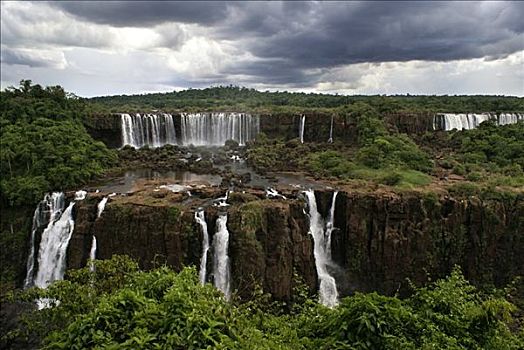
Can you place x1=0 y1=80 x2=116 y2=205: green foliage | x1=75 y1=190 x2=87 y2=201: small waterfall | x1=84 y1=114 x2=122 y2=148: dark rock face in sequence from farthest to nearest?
x1=84 y1=114 x2=122 y2=148: dark rock face
x1=0 y1=80 x2=116 y2=205: green foliage
x1=75 y1=190 x2=87 y2=201: small waterfall

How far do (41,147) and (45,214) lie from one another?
5.92 meters

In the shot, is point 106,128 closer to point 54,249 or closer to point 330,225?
point 54,249

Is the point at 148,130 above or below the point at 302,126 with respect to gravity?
below

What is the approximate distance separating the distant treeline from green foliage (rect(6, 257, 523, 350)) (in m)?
40.7

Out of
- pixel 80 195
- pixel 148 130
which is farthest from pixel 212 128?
pixel 80 195

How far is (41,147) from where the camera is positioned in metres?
28.3

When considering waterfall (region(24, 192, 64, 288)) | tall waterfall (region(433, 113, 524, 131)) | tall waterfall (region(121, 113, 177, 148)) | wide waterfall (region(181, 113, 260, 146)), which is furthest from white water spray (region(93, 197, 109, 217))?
tall waterfall (region(433, 113, 524, 131))

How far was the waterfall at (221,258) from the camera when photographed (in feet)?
66.4

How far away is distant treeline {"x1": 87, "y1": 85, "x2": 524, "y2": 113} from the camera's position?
176 feet

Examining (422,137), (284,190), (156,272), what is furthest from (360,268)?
(422,137)

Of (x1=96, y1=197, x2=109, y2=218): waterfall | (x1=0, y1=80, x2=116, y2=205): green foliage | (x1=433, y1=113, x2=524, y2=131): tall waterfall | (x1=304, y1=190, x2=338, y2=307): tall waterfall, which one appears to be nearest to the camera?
(x1=304, y1=190, x2=338, y2=307): tall waterfall

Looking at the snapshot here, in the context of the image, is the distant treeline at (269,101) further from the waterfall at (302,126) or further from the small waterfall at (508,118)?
the waterfall at (302,126)

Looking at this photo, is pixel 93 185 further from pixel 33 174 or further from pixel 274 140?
pixel 274 140

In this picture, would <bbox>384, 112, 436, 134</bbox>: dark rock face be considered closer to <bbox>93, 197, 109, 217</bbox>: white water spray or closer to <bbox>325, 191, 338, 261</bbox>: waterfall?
<bbox>325, 191, 338, 261</bbox>: waterfall
